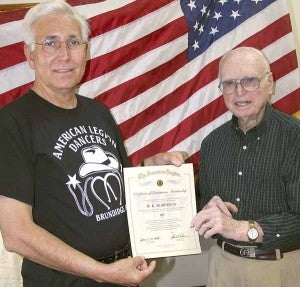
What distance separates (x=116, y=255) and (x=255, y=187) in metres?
0.58

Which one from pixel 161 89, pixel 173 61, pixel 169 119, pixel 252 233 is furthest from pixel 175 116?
pixel 252 233

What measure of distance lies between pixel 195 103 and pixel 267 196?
0.84m

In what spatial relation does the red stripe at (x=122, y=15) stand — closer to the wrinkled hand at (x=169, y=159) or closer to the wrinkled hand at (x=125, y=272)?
the wrinkled hand at (x=169, y=159)

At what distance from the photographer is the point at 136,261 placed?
1.21 metres

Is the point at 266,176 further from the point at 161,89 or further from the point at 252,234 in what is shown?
the point at 161,89

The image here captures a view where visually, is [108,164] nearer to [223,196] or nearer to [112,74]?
[223,196]

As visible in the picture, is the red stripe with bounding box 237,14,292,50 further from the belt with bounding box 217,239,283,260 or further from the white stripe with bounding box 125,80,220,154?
the belt with bounding box 217,239,283,260

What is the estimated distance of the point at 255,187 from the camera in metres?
1.51

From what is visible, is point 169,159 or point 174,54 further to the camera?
point 174,54

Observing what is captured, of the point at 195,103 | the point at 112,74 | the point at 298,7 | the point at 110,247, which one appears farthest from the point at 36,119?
the point at 298,7

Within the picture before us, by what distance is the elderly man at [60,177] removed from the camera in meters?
1.13

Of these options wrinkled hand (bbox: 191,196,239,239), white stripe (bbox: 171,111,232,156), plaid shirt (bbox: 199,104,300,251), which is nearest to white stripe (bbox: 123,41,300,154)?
white stripe (bbox: 171,111,232,156)

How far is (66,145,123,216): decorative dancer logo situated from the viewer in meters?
1.26

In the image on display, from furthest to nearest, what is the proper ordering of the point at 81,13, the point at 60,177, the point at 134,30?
the point at 134,30
the point at 81,13
the point at 60,177
